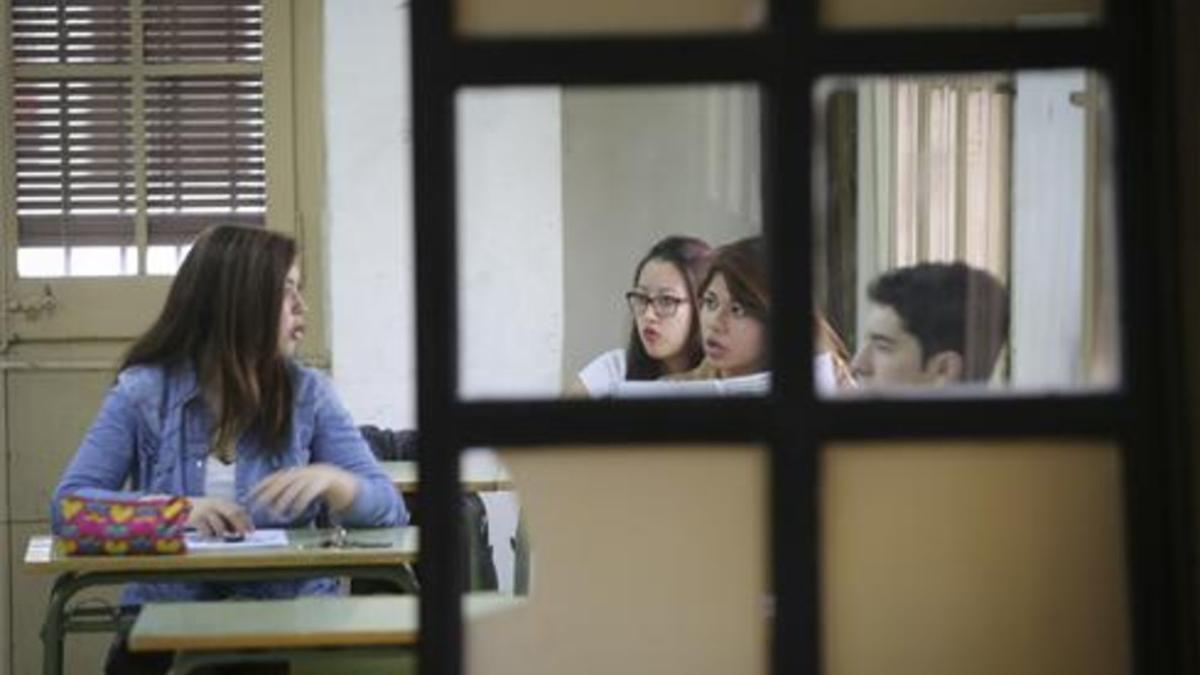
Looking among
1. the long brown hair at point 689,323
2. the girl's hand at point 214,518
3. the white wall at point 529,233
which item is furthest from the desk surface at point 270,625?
the white wall at point 529,233

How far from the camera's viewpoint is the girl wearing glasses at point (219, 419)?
14.2ft

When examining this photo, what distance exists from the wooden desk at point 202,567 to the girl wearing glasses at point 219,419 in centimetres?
13

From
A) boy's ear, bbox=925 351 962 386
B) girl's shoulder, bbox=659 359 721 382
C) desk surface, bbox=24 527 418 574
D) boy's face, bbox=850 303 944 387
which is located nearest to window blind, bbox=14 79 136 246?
girl's shoulder, bbox=659 359 721 382

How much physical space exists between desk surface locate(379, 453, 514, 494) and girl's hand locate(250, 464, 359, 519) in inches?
10.8

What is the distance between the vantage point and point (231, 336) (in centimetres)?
436

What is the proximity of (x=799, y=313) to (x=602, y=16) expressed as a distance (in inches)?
16.7

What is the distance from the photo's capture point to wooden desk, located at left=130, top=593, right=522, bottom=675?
3.41 meters

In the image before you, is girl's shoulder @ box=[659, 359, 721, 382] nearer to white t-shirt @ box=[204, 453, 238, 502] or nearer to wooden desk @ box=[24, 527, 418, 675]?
wooden desk @ box=[24, 527, 418, 675]

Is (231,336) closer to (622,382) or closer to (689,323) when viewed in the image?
(622,382)

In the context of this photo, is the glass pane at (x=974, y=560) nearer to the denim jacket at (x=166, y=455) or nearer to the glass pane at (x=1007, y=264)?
the glass pane at (x=1007, y=264)

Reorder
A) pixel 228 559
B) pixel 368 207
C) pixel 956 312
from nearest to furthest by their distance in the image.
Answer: pixel 956 312
pixel 228 559
pixel 368 207

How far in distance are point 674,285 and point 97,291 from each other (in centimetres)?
185

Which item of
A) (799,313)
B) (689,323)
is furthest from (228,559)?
(799,313)

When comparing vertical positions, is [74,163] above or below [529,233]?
above
